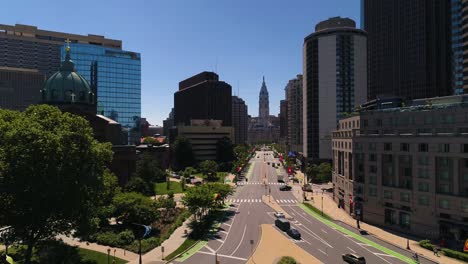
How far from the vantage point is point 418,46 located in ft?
606

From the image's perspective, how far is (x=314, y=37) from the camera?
177 metres

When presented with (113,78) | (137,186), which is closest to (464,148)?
(137,186)

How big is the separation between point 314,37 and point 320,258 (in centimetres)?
14432

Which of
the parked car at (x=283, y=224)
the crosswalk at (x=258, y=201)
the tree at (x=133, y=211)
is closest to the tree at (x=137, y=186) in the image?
the tree at (x=133, y=211)

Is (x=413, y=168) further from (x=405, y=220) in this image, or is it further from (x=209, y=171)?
(x=209, y=171)

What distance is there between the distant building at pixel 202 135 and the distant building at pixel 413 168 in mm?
109371

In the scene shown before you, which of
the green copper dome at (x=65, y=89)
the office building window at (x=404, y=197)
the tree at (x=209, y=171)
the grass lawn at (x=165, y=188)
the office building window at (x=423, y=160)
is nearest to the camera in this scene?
the office building window at (x=423, y=160)

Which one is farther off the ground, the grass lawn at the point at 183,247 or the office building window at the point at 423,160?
the office building window at the point at 423,160

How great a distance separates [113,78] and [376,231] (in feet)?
531

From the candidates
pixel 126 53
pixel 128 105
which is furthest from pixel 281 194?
pixel 126 53

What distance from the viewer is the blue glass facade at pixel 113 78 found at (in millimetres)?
185000

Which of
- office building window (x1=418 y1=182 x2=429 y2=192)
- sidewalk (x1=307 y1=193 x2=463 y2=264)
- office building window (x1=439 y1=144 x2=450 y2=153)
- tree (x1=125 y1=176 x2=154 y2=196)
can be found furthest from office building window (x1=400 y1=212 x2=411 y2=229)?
tree (x1=125 y1=176 x2=154 y2=196)

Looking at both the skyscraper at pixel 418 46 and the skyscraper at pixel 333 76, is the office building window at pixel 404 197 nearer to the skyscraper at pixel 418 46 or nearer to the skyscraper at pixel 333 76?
the skyscraper at pixel 333 76

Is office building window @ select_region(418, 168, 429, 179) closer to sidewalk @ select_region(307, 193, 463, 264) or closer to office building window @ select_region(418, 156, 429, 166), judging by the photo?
office building window @ select_region(418, 156, 429, 166)
